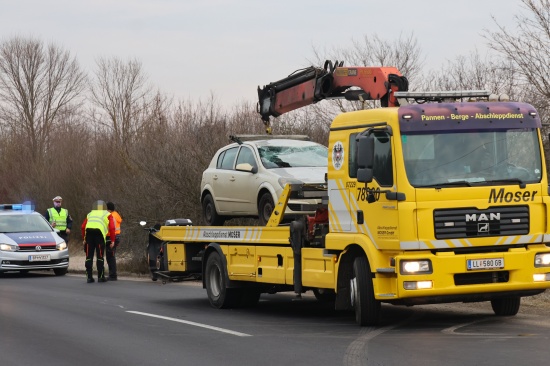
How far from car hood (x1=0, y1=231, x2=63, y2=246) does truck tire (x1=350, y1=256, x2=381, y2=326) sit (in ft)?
50.7

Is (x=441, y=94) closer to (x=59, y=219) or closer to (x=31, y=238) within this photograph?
(x=31, y=238)

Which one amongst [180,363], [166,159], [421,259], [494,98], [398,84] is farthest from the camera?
[166,159]

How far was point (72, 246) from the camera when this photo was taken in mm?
39906

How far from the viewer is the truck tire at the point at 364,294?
12.0 metres

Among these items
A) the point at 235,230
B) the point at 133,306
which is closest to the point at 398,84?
the point at 235,230

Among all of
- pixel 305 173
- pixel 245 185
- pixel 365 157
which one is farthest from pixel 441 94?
pixel 245 185

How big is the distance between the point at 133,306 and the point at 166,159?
1146cm

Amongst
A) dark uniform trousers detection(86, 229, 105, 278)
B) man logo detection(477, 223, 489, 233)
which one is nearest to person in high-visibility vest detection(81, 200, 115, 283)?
dark uniform trousers detection(86, 229, 105, 278)

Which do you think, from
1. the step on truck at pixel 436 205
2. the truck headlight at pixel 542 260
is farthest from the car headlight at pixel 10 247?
the truck headlight at pixel 542 260

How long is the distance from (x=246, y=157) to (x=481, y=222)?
5.39 m

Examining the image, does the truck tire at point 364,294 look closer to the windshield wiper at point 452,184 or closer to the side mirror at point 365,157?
the side mirror at point 365,157

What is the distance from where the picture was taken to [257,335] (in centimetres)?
1204

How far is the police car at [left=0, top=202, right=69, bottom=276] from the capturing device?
2578 centimetres

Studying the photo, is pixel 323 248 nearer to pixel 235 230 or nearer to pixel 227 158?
pixel 235 230
